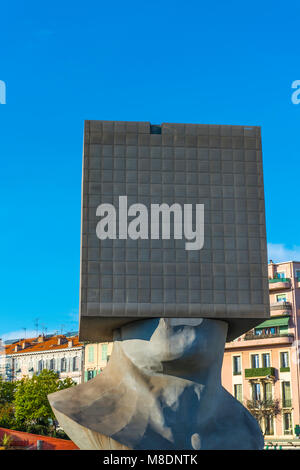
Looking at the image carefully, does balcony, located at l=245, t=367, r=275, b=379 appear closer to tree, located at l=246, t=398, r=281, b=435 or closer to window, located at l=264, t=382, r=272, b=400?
window, located at l=264, t=382, r=272, b=400

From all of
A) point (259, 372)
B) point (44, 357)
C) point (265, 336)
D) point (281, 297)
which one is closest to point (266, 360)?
point (259, 372)

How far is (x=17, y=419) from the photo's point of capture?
2138 inches

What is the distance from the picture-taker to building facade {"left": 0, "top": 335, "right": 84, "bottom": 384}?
7404 cm

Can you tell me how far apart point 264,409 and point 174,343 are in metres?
34.3

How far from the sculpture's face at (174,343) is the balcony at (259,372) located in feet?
110

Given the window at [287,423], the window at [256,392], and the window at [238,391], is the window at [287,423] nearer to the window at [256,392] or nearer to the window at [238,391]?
the window at [256,392]

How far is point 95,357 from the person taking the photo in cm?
6850

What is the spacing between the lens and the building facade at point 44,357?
2915 inches

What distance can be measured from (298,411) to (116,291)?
115 ft

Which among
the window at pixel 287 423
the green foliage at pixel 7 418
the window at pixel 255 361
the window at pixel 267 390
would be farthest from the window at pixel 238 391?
the green foliage at pixel 7 418

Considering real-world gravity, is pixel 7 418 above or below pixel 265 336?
below

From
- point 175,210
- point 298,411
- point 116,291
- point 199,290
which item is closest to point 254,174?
point 175,210

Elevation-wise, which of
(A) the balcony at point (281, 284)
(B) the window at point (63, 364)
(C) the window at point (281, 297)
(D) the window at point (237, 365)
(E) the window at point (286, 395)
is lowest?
(E) the window at point (286, 395)

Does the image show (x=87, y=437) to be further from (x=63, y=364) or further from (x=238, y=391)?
(x=63, y=364)
